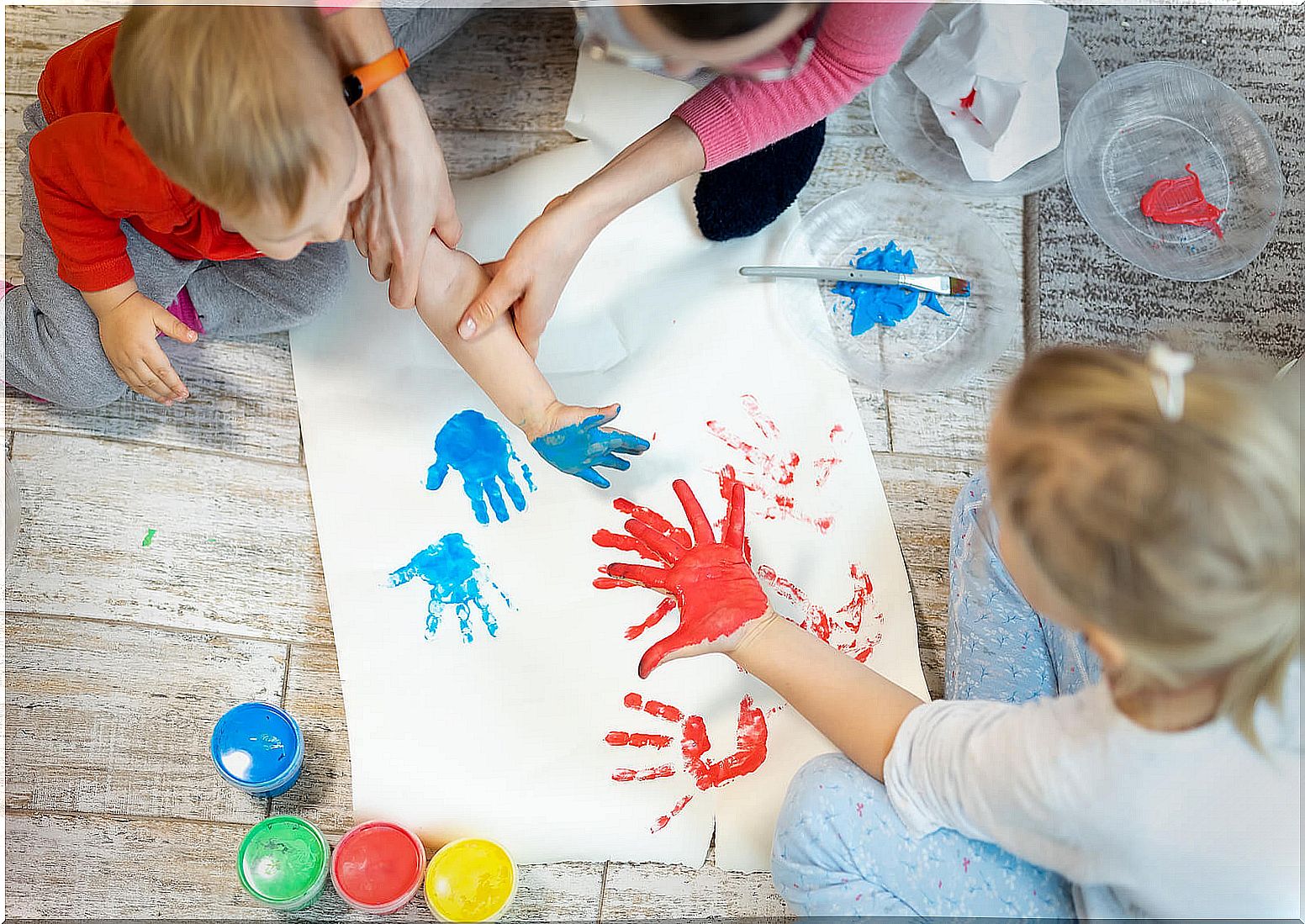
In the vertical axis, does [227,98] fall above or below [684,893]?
above

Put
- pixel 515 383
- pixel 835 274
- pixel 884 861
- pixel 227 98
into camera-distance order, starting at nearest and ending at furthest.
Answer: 1. pixel 227 98
2. pixel 884 861
3. pixel 515 383
4. pixel 835 274

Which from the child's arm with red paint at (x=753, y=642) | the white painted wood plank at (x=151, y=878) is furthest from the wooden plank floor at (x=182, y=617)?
the child's arm with red paint at (x=753, y=642)

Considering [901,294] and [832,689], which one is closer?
[832,689]

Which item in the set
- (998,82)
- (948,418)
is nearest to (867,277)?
(948,418)

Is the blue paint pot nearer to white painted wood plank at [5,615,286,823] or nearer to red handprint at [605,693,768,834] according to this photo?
white painted wood plank at [5,615,286,823]

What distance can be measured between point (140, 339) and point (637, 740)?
68 cm

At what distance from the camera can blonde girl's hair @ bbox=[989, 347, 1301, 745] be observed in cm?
60

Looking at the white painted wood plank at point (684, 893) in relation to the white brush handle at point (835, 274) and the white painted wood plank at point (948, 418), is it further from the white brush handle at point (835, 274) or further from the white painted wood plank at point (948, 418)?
the white brush handle at point (835, 274)

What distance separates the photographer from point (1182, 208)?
1.25m

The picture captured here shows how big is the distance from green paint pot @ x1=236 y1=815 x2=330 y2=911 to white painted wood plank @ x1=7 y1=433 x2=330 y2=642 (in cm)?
21

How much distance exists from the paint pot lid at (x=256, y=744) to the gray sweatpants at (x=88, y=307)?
41 cm

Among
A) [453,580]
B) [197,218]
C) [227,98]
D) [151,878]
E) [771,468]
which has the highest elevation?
[227,98]

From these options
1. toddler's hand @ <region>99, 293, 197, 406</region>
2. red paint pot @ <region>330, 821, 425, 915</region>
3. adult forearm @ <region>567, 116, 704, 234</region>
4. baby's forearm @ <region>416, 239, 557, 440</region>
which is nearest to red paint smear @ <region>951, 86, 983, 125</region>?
adult forearm @ <region>567, 116, 704, 234</region>

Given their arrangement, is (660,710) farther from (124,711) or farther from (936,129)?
(936,129)
